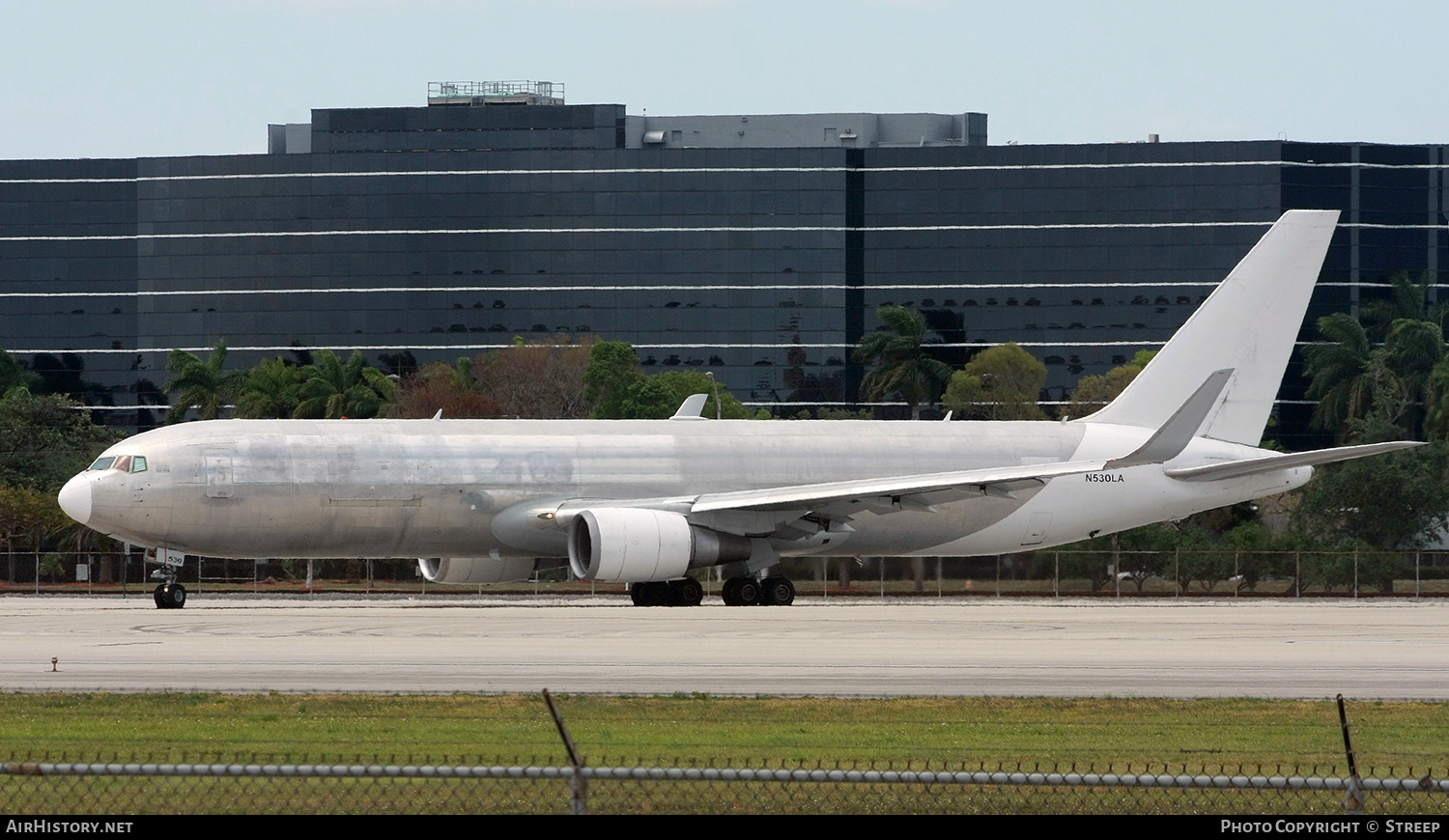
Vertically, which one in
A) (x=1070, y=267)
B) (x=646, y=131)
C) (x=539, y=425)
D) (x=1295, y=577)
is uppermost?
(x=646, y=131)

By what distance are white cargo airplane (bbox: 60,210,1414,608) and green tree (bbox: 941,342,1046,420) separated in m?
69.5

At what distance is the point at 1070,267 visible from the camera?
439 feet

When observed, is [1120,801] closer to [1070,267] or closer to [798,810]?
[798,810]

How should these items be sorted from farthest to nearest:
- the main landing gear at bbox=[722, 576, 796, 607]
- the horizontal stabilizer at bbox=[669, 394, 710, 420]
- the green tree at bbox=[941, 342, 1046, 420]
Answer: the green tree at bbox=[941, 342, 1046, 420] < the horizontal stabilizer at bbox=[669, 394, 710, 420] < the main landing gear at bbox=[722, 576, 796, 607]

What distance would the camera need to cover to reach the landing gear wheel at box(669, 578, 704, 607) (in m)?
41.3

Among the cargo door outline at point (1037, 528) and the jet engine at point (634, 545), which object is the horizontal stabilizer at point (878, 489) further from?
the cargo door outline at point (1037, 528)

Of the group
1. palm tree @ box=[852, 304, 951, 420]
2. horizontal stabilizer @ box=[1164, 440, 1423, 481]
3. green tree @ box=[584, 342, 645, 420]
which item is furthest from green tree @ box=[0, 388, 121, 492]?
horizontal stabilizer @ box=[1164, 440, 1423, 481]

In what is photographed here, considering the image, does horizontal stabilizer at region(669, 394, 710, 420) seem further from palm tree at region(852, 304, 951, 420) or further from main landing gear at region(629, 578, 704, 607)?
palm tree at region(852, 304, 951, 420)

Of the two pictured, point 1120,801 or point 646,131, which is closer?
point 1120,801

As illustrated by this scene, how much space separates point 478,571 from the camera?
43.6 meters

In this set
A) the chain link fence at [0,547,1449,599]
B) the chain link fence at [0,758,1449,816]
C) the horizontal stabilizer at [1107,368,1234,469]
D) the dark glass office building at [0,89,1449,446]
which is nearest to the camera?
the chain link fence at [0,758,1449,816]

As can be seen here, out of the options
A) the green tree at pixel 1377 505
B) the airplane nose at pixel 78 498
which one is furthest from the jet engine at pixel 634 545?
the green tree at pixel 1377 505

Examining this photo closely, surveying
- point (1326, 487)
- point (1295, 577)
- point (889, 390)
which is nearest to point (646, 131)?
point (889, 390)

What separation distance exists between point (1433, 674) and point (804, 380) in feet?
366
